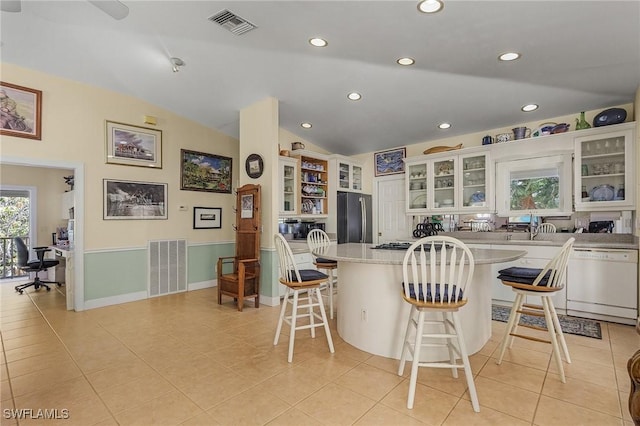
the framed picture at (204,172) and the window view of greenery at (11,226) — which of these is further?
the window view of greenery at (11,226)

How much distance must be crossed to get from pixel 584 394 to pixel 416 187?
11.8 feet

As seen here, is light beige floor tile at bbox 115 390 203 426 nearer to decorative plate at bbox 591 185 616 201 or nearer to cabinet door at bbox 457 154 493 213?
cabinet door at bbox 457 154 493 213

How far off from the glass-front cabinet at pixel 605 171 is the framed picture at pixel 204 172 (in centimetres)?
520

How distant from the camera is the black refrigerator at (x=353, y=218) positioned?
18.5 ft

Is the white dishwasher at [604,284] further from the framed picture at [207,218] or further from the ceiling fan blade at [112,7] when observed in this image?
the framed picture at [207,218]

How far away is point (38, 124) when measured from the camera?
3818 mm

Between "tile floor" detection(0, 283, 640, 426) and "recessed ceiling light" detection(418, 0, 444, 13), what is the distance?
8.79 feet

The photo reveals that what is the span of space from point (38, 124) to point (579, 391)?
5.84 metres

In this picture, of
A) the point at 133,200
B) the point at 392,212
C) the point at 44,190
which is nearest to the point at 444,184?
the point at 392,212

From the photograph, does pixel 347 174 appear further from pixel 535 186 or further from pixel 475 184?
pixel 535 186

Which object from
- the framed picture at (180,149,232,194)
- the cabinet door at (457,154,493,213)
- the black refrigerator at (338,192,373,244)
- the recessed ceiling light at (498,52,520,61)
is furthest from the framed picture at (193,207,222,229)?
the recessed ceiling light at (498,52,520,61)

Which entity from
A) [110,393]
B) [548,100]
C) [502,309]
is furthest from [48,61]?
[502,309]

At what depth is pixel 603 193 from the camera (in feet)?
12.4

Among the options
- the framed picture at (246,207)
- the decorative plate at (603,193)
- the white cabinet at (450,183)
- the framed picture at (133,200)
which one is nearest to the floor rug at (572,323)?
the decorative plate at (603,193)
